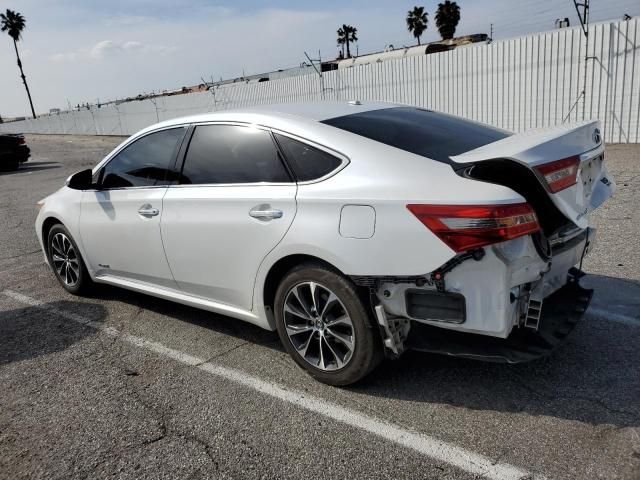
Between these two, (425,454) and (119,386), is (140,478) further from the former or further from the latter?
(425,454)

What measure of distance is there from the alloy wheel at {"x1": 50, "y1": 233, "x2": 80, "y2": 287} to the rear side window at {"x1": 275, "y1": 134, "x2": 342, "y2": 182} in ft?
9.18

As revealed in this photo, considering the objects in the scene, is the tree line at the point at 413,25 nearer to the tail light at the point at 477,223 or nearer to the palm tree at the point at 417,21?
the palm tree at the point at 417,21

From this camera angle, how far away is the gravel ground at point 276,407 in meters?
2.66

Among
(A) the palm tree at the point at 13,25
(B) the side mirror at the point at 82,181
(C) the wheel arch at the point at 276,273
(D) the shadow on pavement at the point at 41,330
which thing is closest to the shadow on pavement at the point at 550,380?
(C) the wheel arch at the point at 276,273

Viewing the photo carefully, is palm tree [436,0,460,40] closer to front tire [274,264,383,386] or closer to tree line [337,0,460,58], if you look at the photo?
tree line [337,0,460,58]

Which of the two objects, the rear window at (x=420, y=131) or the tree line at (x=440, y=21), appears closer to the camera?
the rear window at (x=420, y=131)

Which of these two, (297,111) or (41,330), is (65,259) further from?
(297,111)

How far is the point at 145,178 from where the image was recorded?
4.27m

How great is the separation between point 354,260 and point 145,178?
2.12 metres

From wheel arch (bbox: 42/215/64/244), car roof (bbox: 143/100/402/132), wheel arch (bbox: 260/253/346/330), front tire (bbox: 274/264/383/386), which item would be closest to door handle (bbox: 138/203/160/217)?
car roof (bbox: 143/100/402/132)

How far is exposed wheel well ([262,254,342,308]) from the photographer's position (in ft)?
10.6

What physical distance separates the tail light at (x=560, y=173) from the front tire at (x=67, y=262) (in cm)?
409

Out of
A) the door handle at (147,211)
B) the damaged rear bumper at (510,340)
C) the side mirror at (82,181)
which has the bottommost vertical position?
the damaged rear bumper at (510,340)

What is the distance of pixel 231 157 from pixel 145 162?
101cm
